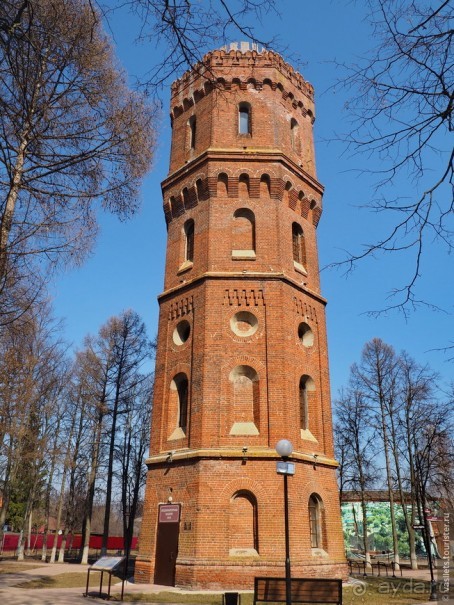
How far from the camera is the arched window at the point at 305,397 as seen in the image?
16.9m

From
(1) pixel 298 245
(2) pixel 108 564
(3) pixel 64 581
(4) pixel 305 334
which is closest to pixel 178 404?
(4) pixel 305 334

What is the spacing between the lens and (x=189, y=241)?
19.5 m

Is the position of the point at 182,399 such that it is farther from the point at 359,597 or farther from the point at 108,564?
the point at 359,597

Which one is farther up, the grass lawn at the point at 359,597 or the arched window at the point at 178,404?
the arched window at the point at 178,404

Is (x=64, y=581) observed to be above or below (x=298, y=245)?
below

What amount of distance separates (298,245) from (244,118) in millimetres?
5746

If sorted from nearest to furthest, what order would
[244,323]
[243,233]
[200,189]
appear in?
1. [244,323]
2. [243,233]
3. [200,189]

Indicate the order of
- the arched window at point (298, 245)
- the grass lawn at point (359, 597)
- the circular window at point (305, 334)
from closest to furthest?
the grass lawn at point (359, 597), the circular window at point (305, 334), the arched window at point (298, 245)

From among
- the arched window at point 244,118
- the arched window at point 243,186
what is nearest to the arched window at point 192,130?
the arched window at point 244,118

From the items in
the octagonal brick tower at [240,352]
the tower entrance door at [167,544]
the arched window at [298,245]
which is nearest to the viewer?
the octagonal brick tower at [240,352]

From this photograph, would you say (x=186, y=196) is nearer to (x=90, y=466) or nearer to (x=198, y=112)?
(x=198, y=112)

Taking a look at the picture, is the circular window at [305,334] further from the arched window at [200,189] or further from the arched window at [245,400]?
the arched window at [200,189]

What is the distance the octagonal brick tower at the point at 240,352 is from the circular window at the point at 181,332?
0.17ft

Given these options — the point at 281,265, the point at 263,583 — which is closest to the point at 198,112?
the point at 281,265
